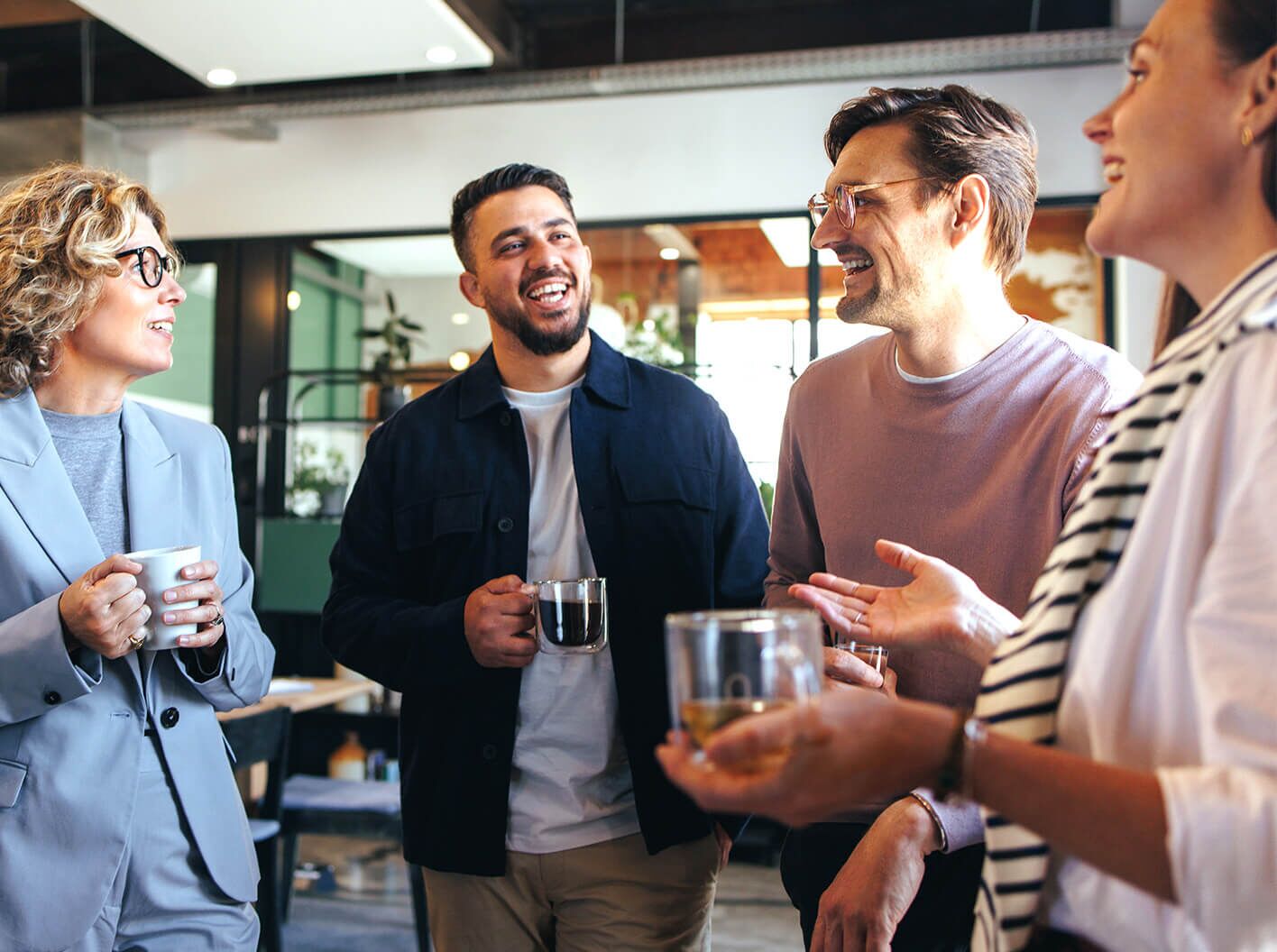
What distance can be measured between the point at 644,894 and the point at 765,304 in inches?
164

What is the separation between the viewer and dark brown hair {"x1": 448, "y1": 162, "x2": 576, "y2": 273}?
2.38m

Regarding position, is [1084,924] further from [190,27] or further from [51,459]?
[190,27]

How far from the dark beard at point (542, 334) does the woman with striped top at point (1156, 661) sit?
1.25 metres

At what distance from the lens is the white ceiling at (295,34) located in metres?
4.44

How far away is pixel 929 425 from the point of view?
1.80 m

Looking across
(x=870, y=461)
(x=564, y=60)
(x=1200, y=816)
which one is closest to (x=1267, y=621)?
(x=1200, y=816)

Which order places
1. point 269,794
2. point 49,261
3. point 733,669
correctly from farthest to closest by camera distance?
point 269,794 < point 49,261 < point 733,669

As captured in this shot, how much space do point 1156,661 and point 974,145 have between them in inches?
46.1

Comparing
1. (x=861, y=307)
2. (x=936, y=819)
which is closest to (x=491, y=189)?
(x=861, y=307)

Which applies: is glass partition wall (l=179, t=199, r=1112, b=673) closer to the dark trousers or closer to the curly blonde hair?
the curly blonde hair

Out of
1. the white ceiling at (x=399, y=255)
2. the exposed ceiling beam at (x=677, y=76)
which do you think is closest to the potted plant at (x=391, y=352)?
the white ceiling at (x=399, y=255)

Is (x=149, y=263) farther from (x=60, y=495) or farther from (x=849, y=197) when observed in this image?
(x=849, y=197)

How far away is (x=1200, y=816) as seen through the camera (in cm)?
81

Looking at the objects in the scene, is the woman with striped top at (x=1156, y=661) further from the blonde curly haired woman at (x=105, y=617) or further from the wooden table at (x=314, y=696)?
the wooden table at (x=314, y=696)
